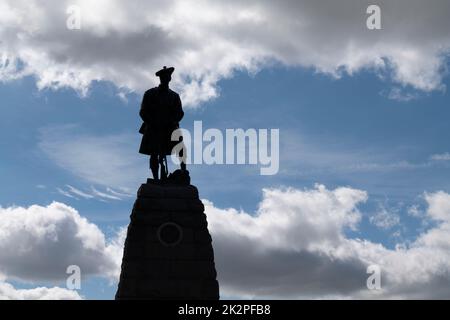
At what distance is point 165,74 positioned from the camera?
71.6ft

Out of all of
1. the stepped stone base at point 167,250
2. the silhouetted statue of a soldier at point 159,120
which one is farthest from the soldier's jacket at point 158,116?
the stepped stone base at point 167,250

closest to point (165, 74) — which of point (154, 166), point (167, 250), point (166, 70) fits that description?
point (166, 70)

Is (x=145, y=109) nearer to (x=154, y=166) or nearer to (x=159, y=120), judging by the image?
(x=159, y=120)

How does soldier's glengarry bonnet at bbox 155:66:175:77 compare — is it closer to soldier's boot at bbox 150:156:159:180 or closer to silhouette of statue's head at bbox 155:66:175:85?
silhouette of statue's head at bbox 155:66:175:85

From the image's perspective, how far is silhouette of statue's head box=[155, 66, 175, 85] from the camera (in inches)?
858

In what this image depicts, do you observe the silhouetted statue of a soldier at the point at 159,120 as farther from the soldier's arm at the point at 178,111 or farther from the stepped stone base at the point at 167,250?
the stepped stone base at the point at 167,250

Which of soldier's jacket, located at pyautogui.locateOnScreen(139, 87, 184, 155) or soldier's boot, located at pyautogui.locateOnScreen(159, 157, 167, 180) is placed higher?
soldier's jacket, located at pyautogui.locateOnScreen(139, 87, 184, 155)

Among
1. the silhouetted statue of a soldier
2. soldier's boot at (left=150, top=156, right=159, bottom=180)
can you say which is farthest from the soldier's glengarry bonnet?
soldier's boot at (left=150, top=156, right=159, bottom=180)

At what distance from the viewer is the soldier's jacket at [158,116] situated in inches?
862
